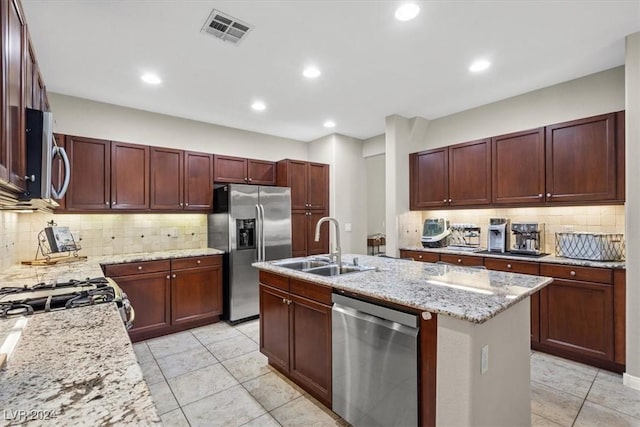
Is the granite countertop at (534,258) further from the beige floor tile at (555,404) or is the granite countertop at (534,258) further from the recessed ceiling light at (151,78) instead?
the recessed ceiling light at (151,78)

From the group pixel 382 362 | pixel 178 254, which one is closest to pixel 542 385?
pixel 382 362

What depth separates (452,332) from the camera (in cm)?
142

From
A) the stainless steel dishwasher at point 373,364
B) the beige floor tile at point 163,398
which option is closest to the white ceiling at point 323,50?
the stainless steel dishwasher at point 373,364

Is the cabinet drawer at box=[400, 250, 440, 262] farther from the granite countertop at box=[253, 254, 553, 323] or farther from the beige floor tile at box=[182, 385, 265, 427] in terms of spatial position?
the beige floor tile at box=[182, 385, 265, 427]

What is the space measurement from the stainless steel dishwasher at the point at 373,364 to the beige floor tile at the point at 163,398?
3.94 ft

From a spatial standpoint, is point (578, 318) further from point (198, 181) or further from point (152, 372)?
point (198, 181)

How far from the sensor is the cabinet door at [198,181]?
4.00 meters

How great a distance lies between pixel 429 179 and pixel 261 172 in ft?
8.18

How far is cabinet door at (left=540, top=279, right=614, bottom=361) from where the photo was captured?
2.60 meters

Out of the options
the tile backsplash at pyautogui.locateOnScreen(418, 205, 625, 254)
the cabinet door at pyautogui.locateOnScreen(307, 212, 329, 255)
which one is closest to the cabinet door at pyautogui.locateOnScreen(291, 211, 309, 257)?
the cabinet door at pyautogui.locateOnScreen(307, 212, 329, 255)

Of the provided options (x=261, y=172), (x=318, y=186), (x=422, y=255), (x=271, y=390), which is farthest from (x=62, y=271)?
(x=422, y=255)

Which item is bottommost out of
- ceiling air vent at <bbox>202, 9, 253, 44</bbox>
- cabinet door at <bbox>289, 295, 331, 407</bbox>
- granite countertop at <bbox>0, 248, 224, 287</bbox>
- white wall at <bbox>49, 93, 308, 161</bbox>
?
cabinet door at <bbox>289, 295, 331, 407</bbox>

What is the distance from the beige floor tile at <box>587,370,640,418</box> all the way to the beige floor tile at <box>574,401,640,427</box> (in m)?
0.06

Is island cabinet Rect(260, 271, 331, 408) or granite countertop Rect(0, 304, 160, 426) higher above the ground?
granite countertop Rect(0, 304, 160, 426)
